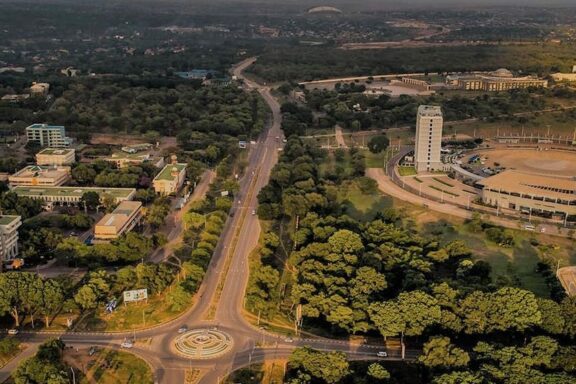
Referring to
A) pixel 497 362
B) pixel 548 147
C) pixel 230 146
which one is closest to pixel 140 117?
pixel 230 146

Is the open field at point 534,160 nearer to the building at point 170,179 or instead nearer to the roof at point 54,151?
the building at point 170,179

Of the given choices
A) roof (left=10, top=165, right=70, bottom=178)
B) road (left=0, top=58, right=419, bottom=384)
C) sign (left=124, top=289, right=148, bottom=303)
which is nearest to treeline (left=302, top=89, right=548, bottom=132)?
roof (left=10, top=165, right=70, bottom=178)

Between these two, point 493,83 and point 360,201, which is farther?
point 493,83

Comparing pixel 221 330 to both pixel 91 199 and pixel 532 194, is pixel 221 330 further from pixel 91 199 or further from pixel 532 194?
pixel 532 194

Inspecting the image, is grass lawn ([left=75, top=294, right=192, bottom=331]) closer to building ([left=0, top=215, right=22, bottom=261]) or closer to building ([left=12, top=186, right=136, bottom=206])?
building ([left=0, top=215, right=22, bottom=261])

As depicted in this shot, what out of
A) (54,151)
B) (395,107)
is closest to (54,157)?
(54,151)

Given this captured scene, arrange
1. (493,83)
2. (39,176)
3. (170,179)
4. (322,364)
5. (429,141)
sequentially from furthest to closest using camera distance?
(493,83) < (429,141) < (39,176) < (170,179) < (322,364)
